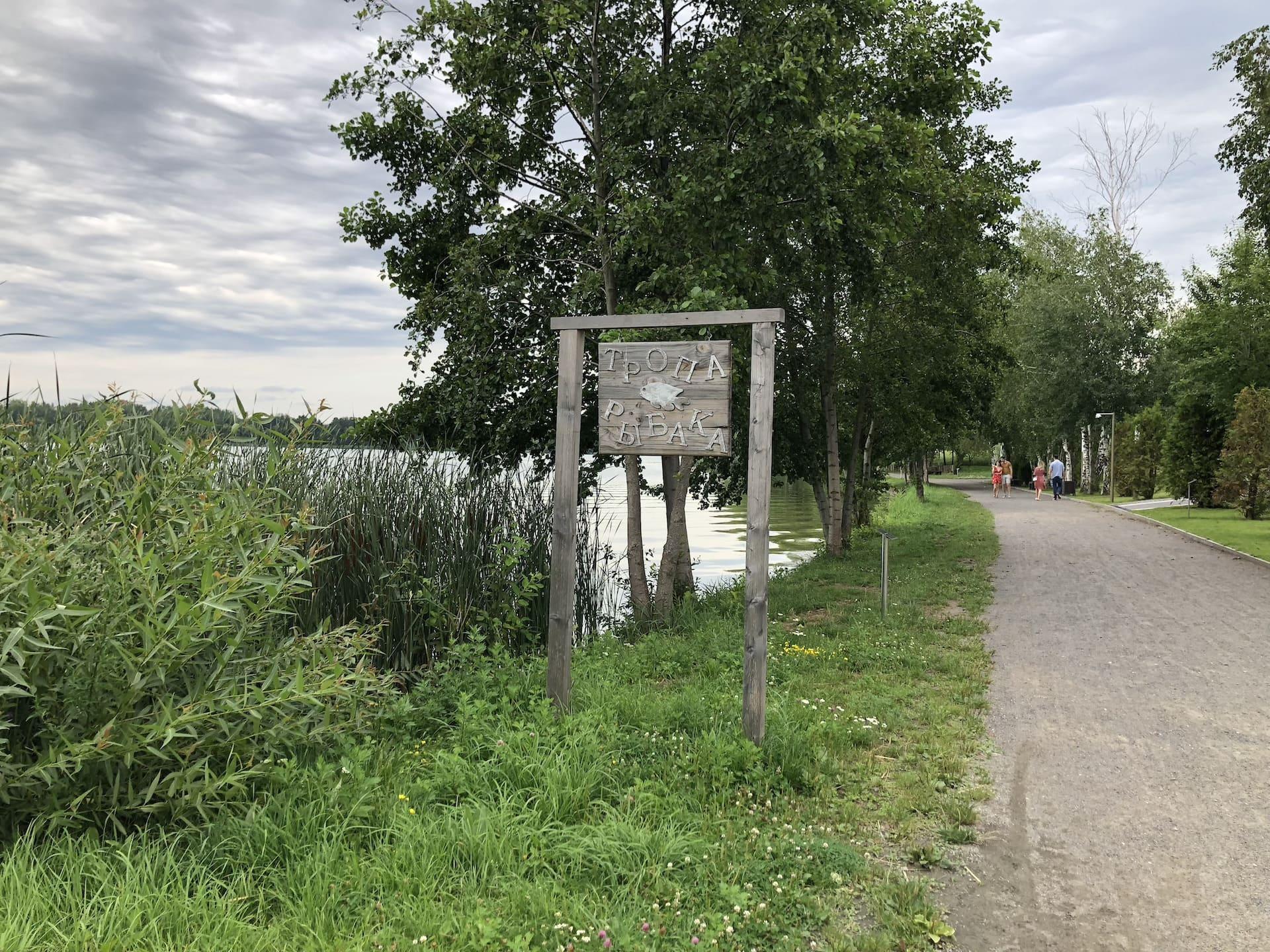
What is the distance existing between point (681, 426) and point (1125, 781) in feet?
10.8

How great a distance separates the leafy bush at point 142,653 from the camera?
3.39 m

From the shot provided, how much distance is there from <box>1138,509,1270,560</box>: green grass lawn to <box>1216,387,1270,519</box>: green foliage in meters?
0.53

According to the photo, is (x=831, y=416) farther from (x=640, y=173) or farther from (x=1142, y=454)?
(x=1142, y=454)

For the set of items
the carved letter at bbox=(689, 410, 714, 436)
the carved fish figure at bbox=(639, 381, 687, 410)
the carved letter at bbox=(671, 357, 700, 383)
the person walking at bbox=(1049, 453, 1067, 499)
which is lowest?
the person walking at bbox=(1049, 453, 1067, 499)

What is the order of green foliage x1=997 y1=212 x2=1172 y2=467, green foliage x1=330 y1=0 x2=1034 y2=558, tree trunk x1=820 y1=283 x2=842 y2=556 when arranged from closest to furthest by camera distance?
1. green foliage x1=330 y1=0 x2=1034 y2=558
2. tree trunk x1=820 y1=283 x2=842 y2=556
3. green foliage x1=997 y1=212 x2=1172 y2=467

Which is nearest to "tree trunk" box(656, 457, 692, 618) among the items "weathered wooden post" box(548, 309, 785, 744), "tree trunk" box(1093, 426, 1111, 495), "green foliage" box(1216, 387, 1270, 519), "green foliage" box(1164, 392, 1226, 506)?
"weathered wooden post" box(548, 309, 785, 744)

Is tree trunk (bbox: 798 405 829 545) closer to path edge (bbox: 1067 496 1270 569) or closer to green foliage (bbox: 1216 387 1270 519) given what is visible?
path edge (bbox: 1067 496 1270 569)

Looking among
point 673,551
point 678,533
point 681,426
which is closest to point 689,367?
point 681,426

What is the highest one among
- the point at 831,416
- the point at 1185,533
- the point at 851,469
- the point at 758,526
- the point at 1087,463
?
the point at 831,416

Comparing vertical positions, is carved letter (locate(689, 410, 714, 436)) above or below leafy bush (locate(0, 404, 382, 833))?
above

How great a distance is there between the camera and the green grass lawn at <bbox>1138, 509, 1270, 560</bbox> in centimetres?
1677

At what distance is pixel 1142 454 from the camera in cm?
3366

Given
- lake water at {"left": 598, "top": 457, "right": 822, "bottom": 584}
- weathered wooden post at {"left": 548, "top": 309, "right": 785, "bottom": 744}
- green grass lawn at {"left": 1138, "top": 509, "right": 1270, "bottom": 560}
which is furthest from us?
green grass lawn at {"left": 1138, "top": 509, "right": 1270, "bottom": 560}

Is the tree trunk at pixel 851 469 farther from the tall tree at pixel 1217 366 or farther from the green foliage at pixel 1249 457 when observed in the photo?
the tall tree at pixel 1217 366
